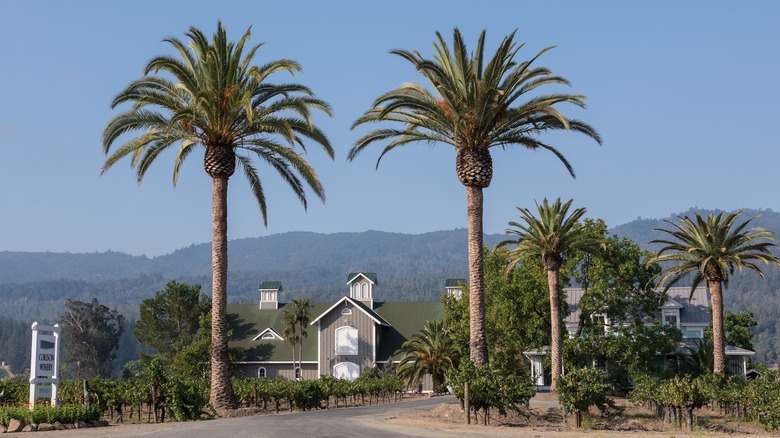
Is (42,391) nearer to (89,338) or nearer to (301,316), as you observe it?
(301,316)

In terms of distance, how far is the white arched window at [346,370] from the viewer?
7606 centimetres

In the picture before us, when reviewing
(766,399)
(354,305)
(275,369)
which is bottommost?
(275,369)

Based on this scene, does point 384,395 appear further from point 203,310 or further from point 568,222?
point 203,310

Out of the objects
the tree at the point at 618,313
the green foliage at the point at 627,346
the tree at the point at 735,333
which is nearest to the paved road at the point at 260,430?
the green foliage at the point at 627,346

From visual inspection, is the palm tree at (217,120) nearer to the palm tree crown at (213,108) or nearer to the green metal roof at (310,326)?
the palm tree crown at (213,108)

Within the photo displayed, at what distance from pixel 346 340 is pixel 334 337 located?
45.6 inches

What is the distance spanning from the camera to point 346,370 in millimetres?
76312

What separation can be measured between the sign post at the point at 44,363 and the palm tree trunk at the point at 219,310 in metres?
6.96

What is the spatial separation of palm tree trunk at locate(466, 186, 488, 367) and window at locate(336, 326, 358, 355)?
42.6 meters

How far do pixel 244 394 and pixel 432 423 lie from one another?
14238 millimetres


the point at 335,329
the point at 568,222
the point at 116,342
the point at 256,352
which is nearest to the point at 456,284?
the point at 335,329

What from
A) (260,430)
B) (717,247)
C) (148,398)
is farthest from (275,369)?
(260,430)

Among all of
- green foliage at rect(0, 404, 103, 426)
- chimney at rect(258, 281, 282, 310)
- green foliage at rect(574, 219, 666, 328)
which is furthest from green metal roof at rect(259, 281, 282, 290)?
green foliage at rect(0, 404, 103, 426)

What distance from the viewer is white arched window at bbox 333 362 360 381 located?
76062mm
